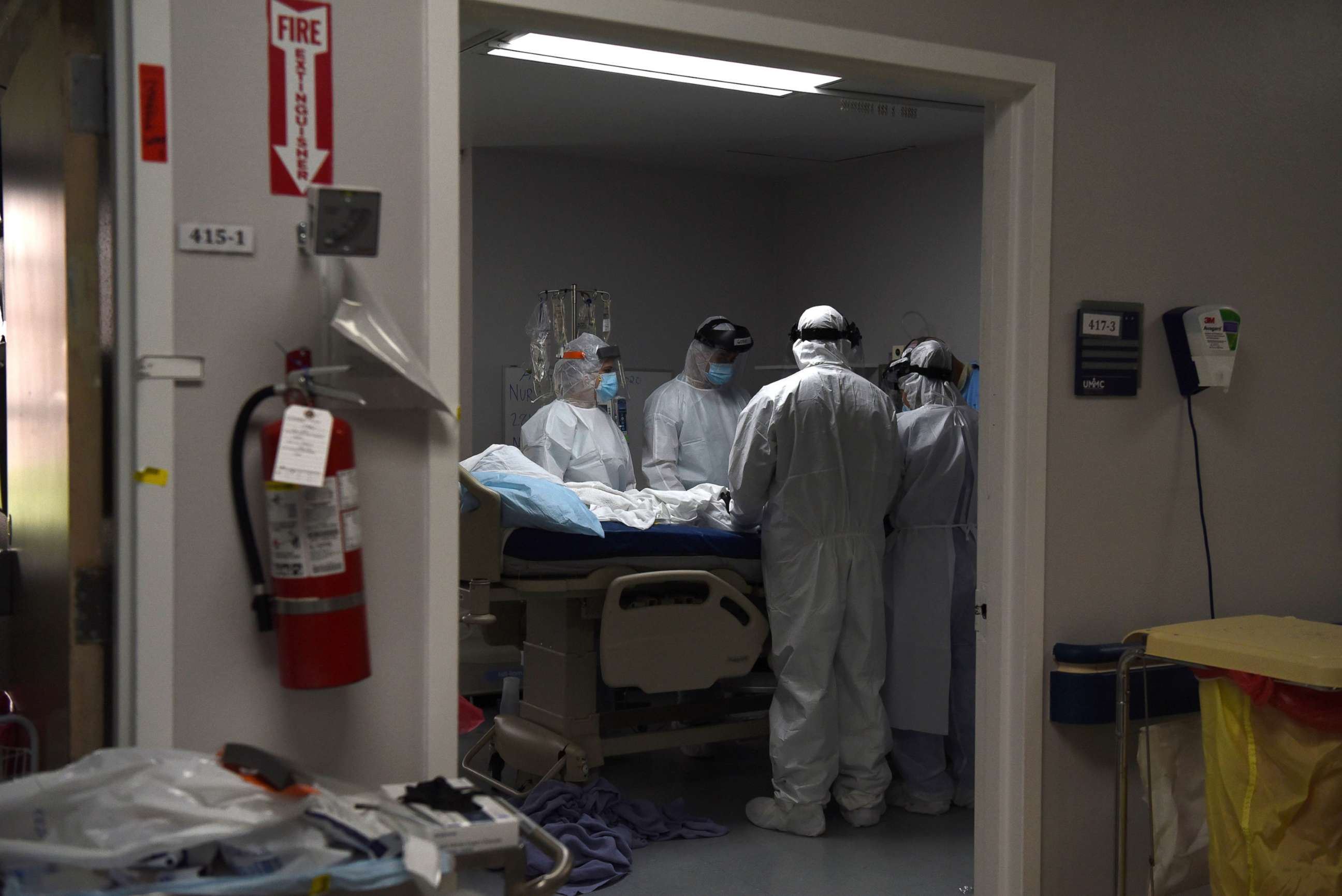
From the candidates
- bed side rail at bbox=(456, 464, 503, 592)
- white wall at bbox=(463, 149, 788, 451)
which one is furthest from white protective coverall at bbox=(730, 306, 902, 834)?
white wall at bbox=(463, 149, 788, 451)

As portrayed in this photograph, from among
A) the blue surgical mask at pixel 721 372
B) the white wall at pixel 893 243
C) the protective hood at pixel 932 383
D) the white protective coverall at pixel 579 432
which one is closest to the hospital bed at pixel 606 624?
the protective hood at pixel 932 383

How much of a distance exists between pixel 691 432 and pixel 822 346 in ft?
5.71

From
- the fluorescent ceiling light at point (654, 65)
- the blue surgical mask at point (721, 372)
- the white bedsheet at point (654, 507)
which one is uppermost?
the fluorescent ceiling light at point (654, 65)

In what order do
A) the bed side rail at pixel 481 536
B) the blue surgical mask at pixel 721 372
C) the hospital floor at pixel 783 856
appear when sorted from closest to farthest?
the hospital floor at pixel 783 856
the bed side rail at pixel 481 536
the blue surgical mask at pixel 721 372

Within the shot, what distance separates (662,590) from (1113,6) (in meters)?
2.15

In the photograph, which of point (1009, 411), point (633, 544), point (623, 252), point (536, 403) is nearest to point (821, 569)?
point (633, 544)

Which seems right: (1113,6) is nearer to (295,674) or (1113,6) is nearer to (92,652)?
(295,674)

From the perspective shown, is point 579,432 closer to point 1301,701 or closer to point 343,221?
point 343,221

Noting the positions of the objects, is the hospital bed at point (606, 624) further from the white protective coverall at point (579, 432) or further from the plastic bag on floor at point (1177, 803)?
the plastic bag on floor at point (1177, 803)

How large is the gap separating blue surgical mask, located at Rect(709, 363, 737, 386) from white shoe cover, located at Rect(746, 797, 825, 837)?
218 cm

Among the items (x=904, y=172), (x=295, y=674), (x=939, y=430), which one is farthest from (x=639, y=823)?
(x=904, y=172)

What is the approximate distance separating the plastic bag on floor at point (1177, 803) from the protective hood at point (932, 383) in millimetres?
1781

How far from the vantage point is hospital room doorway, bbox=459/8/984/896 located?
3.72 metres

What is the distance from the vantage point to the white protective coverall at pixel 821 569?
3.77 m
